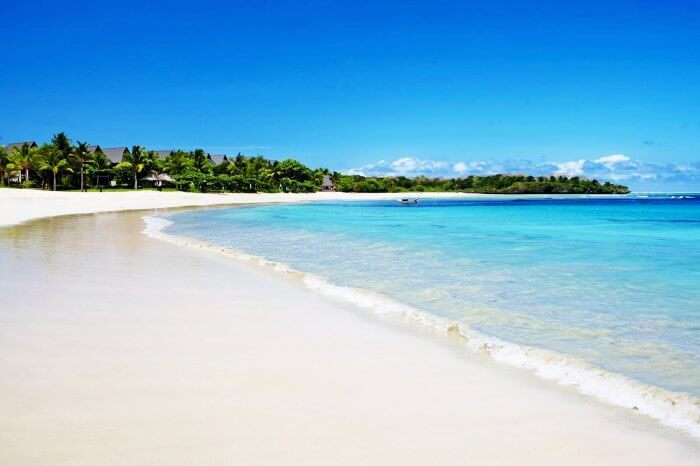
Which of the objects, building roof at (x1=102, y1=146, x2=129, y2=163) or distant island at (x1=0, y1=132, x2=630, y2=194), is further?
building roof at (x1=102, y1=146, x2=129, y2=163)

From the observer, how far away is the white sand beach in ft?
10.7

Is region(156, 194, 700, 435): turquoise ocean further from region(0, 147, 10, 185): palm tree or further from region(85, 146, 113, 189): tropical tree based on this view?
region(0, 147, 10, 185): palm tree

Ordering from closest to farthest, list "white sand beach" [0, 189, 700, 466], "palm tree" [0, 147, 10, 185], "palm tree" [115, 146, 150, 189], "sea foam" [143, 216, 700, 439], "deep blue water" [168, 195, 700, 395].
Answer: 1. "white sand beach" [0, 189, 700, 466]
2. "sea foam" [143, 216, 700, 439]
3. "deep blue water" [168, 195, 700, 395]
4. "palm tree" [0, 147, 10, 185]
5. "palm tree" [115, 146, 150, 189]

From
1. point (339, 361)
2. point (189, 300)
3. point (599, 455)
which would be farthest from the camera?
point (189, 300)

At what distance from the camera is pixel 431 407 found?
4.00 m

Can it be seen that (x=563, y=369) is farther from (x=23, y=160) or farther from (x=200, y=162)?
(x=200, y=162)

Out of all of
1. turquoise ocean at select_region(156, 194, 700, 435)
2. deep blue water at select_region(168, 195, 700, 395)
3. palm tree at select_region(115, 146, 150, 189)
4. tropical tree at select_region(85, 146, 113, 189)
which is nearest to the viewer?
turquoise ocean at select_region(156, 194, 700, 435)

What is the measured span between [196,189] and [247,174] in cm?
1123

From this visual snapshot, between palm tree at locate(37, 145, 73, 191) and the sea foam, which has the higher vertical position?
palm tree at locate(37, 145, 73, 191)

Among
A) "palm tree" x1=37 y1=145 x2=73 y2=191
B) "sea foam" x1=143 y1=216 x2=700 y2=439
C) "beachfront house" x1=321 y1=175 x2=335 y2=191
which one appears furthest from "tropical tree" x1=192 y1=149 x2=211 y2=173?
"sea foam" x1=143 y1=216 x2=700 y2=439

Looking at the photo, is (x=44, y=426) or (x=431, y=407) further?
(x=431, y=407)

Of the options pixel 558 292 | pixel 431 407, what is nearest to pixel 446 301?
pixel 558 292

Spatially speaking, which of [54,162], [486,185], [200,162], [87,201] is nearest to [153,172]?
[200,162]

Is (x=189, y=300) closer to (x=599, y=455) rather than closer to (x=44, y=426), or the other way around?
(x=44, y=426)
